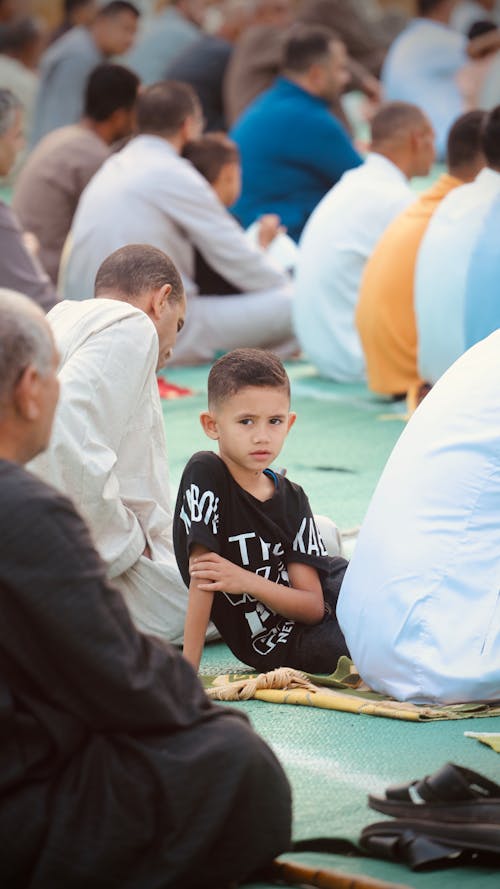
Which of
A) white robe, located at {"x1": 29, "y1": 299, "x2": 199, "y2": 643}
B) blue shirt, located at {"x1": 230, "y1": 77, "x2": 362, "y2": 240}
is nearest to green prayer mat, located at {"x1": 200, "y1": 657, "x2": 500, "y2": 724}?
white robe, located at {"x1": 29, "y1": 299, "x2": 199, "y2": 643}

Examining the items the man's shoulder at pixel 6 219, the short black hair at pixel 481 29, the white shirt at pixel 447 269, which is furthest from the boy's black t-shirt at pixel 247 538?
the short black hair at pixel 481 29

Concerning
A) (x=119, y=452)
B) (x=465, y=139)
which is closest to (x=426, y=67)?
(x=465, y=139)

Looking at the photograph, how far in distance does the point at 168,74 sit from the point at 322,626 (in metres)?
8.65

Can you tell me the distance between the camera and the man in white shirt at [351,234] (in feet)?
20.0

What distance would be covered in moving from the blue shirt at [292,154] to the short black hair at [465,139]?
2344mm

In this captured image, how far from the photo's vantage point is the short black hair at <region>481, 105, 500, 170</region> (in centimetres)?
436

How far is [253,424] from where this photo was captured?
9.71 feet

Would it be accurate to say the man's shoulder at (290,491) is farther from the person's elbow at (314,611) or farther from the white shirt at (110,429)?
the white shirt at (110,429)

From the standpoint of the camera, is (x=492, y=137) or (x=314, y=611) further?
(x=492, y=137)

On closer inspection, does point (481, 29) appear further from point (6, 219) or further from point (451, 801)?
point (451, 801)

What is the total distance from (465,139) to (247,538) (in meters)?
2.72

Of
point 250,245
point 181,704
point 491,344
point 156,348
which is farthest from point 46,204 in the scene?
point 181,704

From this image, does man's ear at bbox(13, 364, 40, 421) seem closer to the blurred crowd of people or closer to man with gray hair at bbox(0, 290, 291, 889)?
man with gray hair at bbox(0, 290, 291, 889)

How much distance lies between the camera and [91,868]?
193 centimetres
